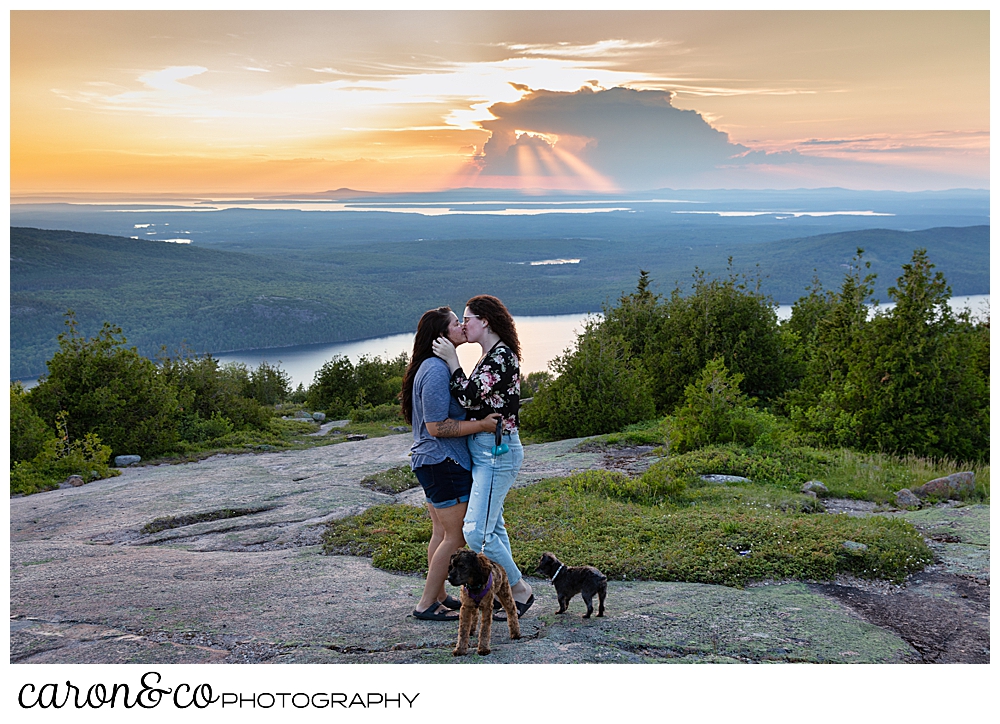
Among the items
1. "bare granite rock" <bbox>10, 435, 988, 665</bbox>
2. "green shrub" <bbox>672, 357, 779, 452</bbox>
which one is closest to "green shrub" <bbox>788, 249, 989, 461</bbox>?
"green shrub" <bbox>672, 357, 779, 452</bbox>

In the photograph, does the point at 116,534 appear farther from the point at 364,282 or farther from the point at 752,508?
the point at 364,282

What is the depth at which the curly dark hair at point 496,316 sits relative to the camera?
460 cm

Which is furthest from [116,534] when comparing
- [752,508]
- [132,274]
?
[132,274]

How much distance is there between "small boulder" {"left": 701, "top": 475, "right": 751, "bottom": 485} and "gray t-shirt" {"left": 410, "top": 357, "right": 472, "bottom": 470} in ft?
16.6

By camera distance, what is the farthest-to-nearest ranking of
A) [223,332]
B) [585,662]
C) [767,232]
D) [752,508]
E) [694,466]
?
[767,232] < [223,332] < [694,466] < [752,508] < [585,662]

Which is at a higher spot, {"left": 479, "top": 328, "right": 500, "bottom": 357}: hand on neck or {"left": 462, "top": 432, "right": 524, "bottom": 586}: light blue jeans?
{"left": 479, "top": 328, "right": 500, "bottom": 357}: hand on neck

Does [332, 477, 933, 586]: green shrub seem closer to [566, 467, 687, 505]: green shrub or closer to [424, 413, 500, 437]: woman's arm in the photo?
[566, 467, 687, 505]: green shrub

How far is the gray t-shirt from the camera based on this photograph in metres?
4.46

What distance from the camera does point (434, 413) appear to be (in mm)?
4457

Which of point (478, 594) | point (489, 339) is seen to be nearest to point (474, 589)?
point (478, 594)

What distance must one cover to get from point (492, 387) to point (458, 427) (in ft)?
0.98

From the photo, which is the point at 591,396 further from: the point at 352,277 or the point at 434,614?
the point at 352,277
